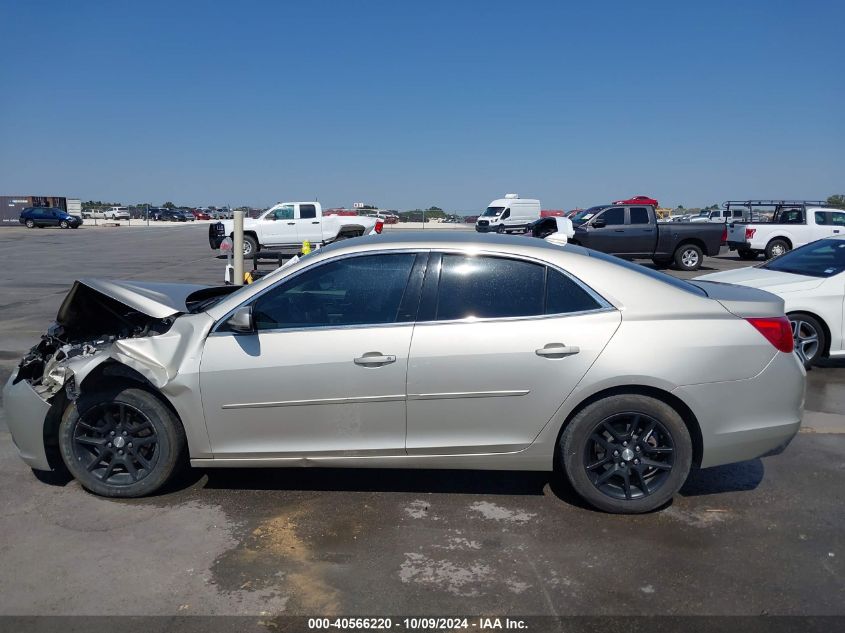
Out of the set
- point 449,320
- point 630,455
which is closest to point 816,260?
point 630,455

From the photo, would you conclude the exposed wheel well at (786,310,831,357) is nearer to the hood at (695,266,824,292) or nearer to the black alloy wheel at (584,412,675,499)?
the hood at (695,266,824,292)

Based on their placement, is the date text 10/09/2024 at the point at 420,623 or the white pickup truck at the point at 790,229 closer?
the date text 10/09/2024 at the point at 420,623

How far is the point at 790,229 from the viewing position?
22766 millimetres

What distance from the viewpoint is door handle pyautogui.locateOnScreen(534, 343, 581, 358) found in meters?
4.09

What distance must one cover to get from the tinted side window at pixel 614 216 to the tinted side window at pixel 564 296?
18.0m

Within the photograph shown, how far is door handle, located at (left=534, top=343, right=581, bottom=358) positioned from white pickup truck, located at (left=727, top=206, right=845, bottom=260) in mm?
21320

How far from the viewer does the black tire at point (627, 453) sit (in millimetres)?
4148

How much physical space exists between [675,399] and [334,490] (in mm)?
2151

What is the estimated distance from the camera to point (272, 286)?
4297 mm

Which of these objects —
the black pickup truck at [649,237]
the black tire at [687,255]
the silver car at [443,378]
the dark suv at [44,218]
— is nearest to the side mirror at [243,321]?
the silver car at [443,378]

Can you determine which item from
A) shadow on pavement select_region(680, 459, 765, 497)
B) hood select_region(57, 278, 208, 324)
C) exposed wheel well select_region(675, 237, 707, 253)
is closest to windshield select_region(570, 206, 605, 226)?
exposed wheel well select_region(675, 237, 707, 253)

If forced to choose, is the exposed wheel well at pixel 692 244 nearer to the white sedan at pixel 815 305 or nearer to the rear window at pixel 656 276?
the white sedan at pixel 815 305

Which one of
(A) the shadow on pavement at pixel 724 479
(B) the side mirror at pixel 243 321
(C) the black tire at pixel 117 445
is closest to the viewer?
(B) the side mirror at pixel 243 321

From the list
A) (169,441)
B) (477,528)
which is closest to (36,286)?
(169,441)
